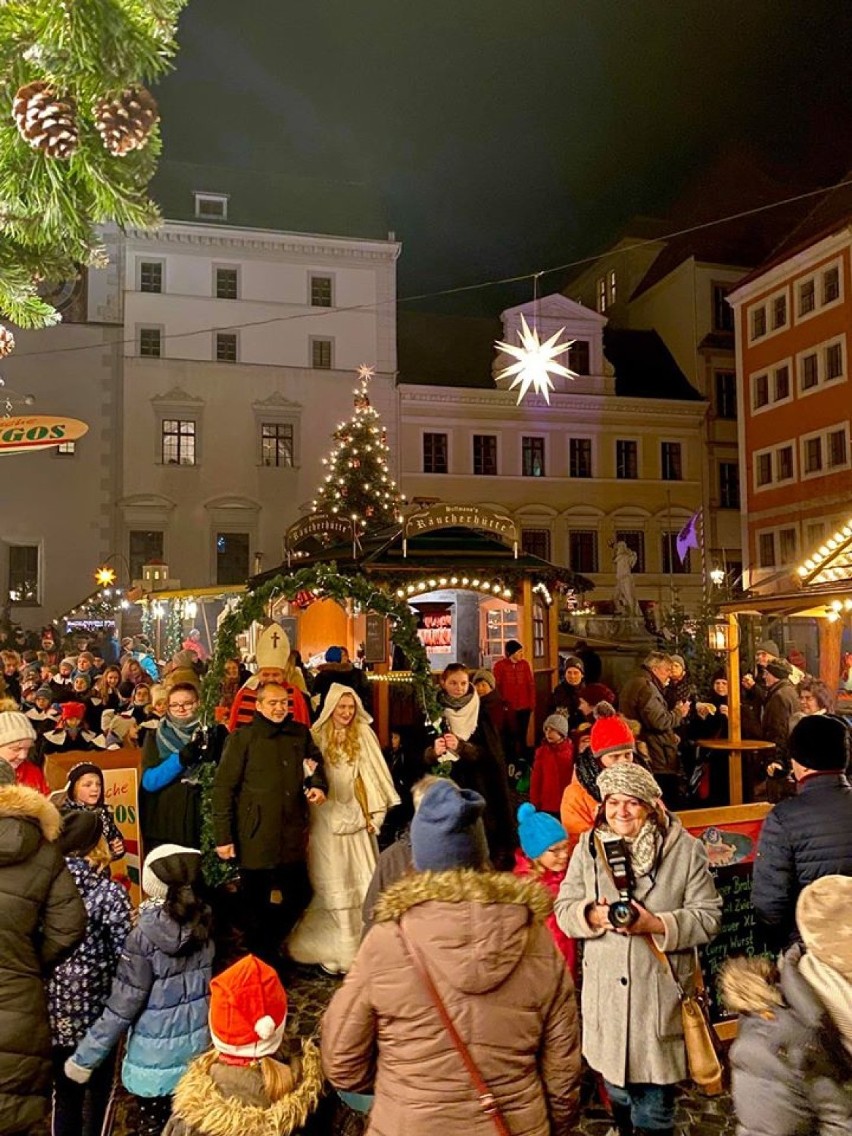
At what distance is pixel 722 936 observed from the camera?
4836 mm

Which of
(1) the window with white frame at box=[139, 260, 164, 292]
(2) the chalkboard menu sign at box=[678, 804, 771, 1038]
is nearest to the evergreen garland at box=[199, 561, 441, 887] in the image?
(2) the chalkboard menu sign at box=[678, 804, 771, 1038]

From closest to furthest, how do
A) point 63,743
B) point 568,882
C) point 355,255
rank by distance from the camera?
point 568,882, point 63,743, point 355,255

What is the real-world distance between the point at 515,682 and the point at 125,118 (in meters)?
11.0

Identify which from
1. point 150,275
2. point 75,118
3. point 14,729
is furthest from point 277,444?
point 75,118

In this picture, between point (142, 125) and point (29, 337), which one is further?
point (29, 337)

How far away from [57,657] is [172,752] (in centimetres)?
1461

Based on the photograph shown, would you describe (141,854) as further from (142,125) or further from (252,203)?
(252,203)

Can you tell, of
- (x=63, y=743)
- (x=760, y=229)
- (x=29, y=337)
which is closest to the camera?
(x=63, y=743)

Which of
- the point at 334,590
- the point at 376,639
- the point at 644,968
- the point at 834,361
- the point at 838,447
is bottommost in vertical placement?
the point at 644,968

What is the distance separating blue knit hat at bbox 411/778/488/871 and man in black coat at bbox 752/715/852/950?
1684 millimetres

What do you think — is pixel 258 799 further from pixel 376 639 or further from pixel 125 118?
pixel 376 639

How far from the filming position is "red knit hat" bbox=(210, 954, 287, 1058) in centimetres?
279

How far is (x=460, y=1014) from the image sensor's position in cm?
215

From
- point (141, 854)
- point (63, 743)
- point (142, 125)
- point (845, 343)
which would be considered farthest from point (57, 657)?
point (845, 343)
